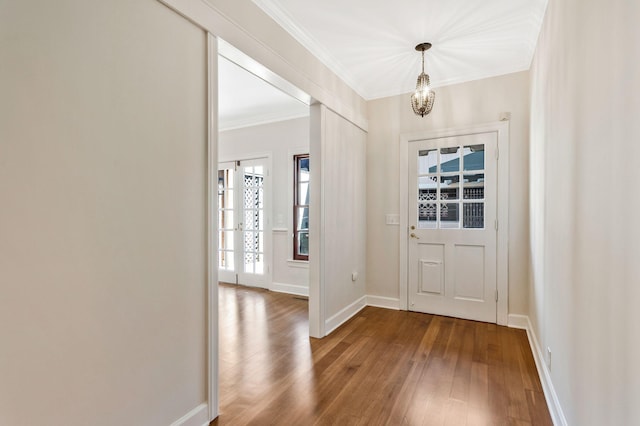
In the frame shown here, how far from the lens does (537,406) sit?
2.03 meters

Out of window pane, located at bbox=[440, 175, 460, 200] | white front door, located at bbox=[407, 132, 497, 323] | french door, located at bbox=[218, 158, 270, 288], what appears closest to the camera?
white front door, located at bbox=[407, 132, 497, 323]

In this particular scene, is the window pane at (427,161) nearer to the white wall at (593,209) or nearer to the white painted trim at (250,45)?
the white painted trim at (250,45)

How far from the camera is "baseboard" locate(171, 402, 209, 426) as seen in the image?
5.68 ft

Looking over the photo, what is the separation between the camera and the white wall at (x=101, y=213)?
1.14 metres

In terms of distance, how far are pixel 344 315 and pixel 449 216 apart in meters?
1.67

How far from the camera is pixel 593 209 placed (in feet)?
4.23

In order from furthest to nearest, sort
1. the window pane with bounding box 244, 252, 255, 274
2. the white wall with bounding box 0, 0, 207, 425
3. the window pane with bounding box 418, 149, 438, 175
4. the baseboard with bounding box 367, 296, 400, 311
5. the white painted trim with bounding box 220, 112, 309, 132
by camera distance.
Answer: the window pane with bounding box 244, 252, 255, 274 → the white painted trim with bounding box 220, 112, 309, 132 → the baseboard with bounding box 367, 296, 400, 311 → the window pane with bounding box 418, 149, 438, 175 → the white wall with bounding box 0, 0, 207, 425

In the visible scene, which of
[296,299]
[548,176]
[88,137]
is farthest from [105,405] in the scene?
[296,299]

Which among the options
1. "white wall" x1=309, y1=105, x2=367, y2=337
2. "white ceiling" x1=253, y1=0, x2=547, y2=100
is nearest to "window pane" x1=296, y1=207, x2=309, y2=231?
"white wall" x1=309, y1=105, x2=367, y2=337

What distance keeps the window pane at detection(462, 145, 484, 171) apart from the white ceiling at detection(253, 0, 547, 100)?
2.56 feet

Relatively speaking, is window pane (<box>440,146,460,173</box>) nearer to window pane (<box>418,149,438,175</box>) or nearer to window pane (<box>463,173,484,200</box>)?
window pane (<box>418,149,438,175</box>)

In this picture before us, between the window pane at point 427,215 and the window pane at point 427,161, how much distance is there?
40cm

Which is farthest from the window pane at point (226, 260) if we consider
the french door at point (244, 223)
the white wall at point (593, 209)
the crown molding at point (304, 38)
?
the white wall at point (593, 209)

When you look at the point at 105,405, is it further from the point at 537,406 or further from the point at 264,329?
the point at 537,406
